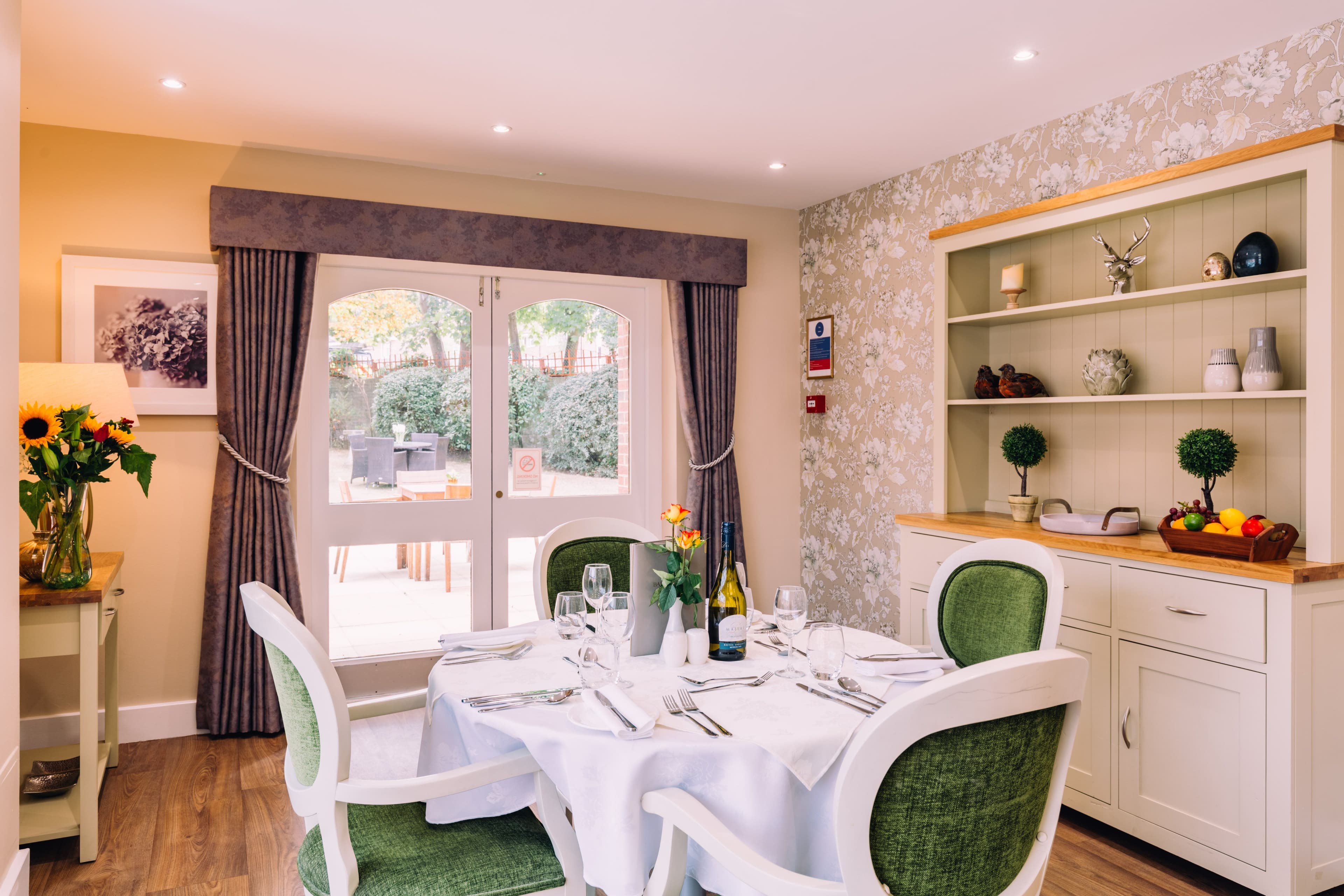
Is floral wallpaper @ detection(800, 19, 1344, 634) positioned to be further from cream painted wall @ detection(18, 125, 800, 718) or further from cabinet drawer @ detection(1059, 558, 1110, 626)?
cream painted wall @ detection(18, 125, 800, 718)

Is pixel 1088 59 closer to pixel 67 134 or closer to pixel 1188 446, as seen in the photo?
pixel 1188 446

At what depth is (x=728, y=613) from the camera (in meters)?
2.23

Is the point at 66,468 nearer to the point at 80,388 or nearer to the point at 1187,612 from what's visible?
the point at 80,388

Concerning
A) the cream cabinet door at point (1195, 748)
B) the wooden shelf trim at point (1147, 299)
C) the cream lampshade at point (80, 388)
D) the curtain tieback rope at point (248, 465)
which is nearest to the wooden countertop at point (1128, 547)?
the cream cabinet door at point (1195, 748)

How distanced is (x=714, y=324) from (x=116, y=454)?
9.47 ft

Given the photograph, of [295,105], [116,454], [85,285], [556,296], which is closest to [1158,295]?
[556,296]

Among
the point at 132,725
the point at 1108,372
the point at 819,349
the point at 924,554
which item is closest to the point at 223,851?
the point at 132,725

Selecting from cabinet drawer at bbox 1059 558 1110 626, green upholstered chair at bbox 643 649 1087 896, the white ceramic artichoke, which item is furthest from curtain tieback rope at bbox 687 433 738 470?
green upholstered chair at bbox 643 649 1087 896

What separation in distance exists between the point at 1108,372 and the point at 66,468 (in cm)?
358

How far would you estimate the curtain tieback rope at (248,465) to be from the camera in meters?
3.75

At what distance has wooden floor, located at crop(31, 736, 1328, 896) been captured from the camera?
2.54 meters

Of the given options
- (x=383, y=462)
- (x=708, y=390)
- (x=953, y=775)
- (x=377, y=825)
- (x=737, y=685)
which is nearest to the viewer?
(x=953, y=775)

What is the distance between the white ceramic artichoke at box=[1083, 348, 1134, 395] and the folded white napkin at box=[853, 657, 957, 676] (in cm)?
165

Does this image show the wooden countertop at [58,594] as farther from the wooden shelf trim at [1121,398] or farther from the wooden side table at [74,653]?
the wooden shelf trim at [1121,398]
